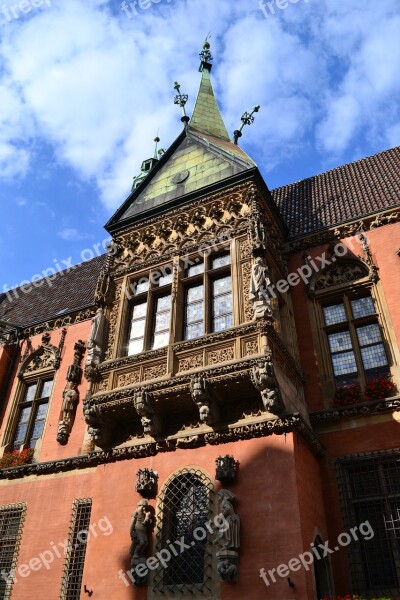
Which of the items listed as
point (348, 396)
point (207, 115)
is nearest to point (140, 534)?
point (348, 396)

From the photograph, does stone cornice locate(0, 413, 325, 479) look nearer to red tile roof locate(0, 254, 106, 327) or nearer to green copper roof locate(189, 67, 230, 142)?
red tile roof locate(0, 254, 106, 327)

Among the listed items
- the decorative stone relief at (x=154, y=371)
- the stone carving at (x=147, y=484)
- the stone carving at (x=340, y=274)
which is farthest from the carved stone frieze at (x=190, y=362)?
the stone carving at (x=340, y=274)

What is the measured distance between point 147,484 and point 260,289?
167 inches

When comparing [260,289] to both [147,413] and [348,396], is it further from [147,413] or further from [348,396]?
[147,413]

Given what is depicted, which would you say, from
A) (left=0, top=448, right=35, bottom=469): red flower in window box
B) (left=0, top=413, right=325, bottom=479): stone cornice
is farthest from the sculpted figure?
(left=0, top=448, right=35, bottom=469): red flower in window box

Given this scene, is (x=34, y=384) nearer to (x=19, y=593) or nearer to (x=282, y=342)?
(x=19, y=593)

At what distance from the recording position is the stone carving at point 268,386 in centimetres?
833

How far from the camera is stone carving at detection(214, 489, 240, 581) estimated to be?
7.36 m

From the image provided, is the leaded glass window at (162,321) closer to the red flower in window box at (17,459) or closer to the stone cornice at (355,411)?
the stone cornice at (355,411)

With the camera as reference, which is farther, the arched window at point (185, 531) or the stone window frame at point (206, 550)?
the arched window at point (185, 531)

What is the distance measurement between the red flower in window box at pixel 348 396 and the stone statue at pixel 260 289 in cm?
224

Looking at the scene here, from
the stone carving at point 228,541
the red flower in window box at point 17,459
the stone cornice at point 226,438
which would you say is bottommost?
the stone carving at point 228,541

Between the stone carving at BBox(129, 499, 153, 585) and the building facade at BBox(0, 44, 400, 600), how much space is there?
2cm

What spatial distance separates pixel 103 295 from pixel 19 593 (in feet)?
22.2
